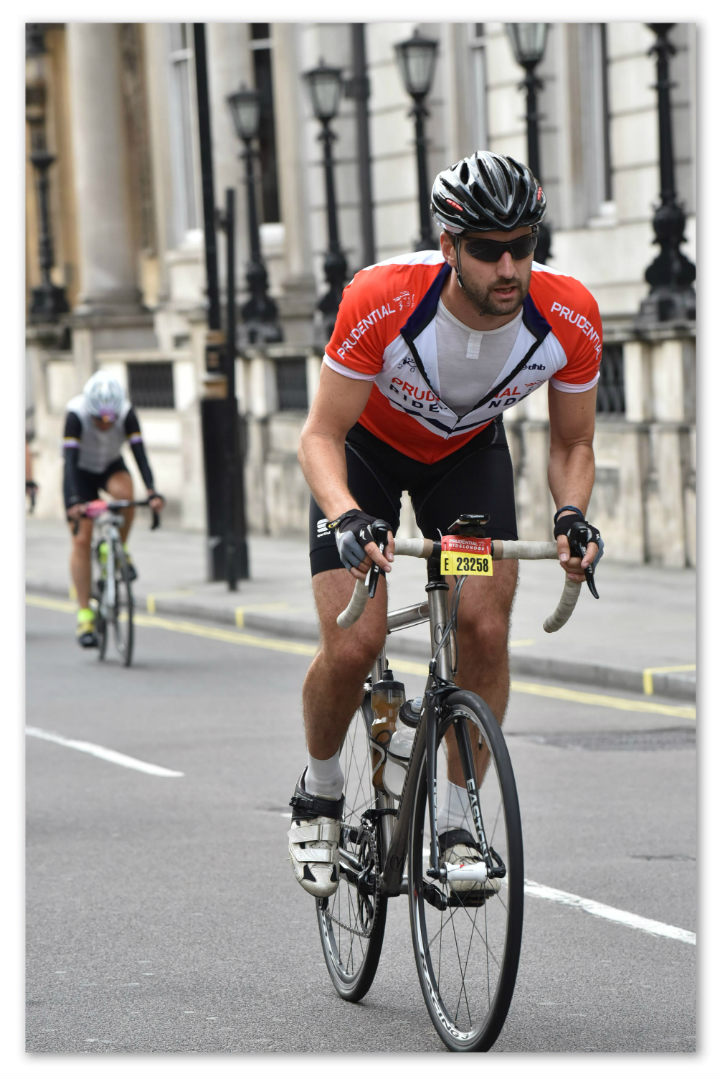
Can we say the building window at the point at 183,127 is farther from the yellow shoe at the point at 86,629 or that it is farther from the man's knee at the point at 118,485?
the yellow shoe at the point at 86,629

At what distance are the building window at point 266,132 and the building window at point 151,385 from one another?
7.12 feet

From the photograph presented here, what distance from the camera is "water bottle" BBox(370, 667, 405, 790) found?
17.2 ft

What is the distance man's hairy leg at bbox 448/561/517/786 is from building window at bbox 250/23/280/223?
1326 cm

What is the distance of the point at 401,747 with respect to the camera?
514cm

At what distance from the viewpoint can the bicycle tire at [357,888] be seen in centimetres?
524

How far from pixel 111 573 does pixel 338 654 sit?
28.2ft

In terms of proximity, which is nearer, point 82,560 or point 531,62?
point 82,560

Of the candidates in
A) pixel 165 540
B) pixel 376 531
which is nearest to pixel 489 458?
pixel 376 531

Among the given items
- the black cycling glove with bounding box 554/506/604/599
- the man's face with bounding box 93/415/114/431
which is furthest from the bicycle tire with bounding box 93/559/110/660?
the black cycling glove with bounding box 554/506/604/599

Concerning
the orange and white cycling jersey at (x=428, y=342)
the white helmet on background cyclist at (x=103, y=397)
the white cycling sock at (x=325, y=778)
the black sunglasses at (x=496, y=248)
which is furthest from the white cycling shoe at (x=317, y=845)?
the white helmet on background cyclist at (x=103, y=397)

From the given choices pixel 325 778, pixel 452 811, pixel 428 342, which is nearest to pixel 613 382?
pixel 325 778

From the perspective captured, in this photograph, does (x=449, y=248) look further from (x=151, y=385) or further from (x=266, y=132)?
(x=151, y=385)

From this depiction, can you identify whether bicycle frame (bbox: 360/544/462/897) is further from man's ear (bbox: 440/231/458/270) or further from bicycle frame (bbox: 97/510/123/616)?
bicycle frame (bbox: 97/510/123/616)
